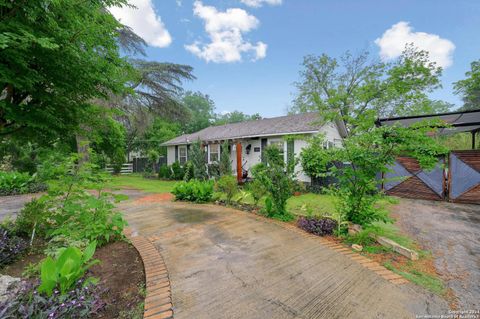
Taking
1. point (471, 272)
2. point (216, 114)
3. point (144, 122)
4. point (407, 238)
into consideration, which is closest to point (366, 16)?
point (407, 238)

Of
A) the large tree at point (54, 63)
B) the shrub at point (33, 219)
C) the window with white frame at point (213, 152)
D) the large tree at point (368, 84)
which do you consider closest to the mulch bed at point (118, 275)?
the shrub at point (33, 219)

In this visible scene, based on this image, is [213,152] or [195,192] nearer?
[195,192]

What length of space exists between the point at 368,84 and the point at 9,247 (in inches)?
810

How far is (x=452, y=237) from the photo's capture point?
4082 millimetres

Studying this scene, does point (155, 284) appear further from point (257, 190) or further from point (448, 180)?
point (448, 180)

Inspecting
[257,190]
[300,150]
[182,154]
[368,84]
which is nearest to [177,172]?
[182,154]

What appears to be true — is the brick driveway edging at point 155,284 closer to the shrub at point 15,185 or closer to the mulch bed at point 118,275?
the mulch bed at point 118,275

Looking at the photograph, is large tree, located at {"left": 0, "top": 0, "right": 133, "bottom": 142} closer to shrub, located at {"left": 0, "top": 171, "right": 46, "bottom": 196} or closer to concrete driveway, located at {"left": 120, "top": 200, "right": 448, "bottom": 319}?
concrete driveway, located at {"left": 120, "top": 200, "right": 448, "bottom": 319}

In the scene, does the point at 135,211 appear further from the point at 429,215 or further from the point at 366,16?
the point at 366,16

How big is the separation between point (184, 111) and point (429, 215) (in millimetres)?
15149

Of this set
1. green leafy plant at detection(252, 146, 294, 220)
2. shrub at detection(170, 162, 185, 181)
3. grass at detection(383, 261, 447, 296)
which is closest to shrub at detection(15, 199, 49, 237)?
green leafy plant at detection(252, 146, 294, 220)

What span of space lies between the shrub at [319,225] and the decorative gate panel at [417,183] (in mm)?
4773

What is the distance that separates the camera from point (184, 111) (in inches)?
642

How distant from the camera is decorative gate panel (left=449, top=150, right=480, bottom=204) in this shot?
7.08 meters
